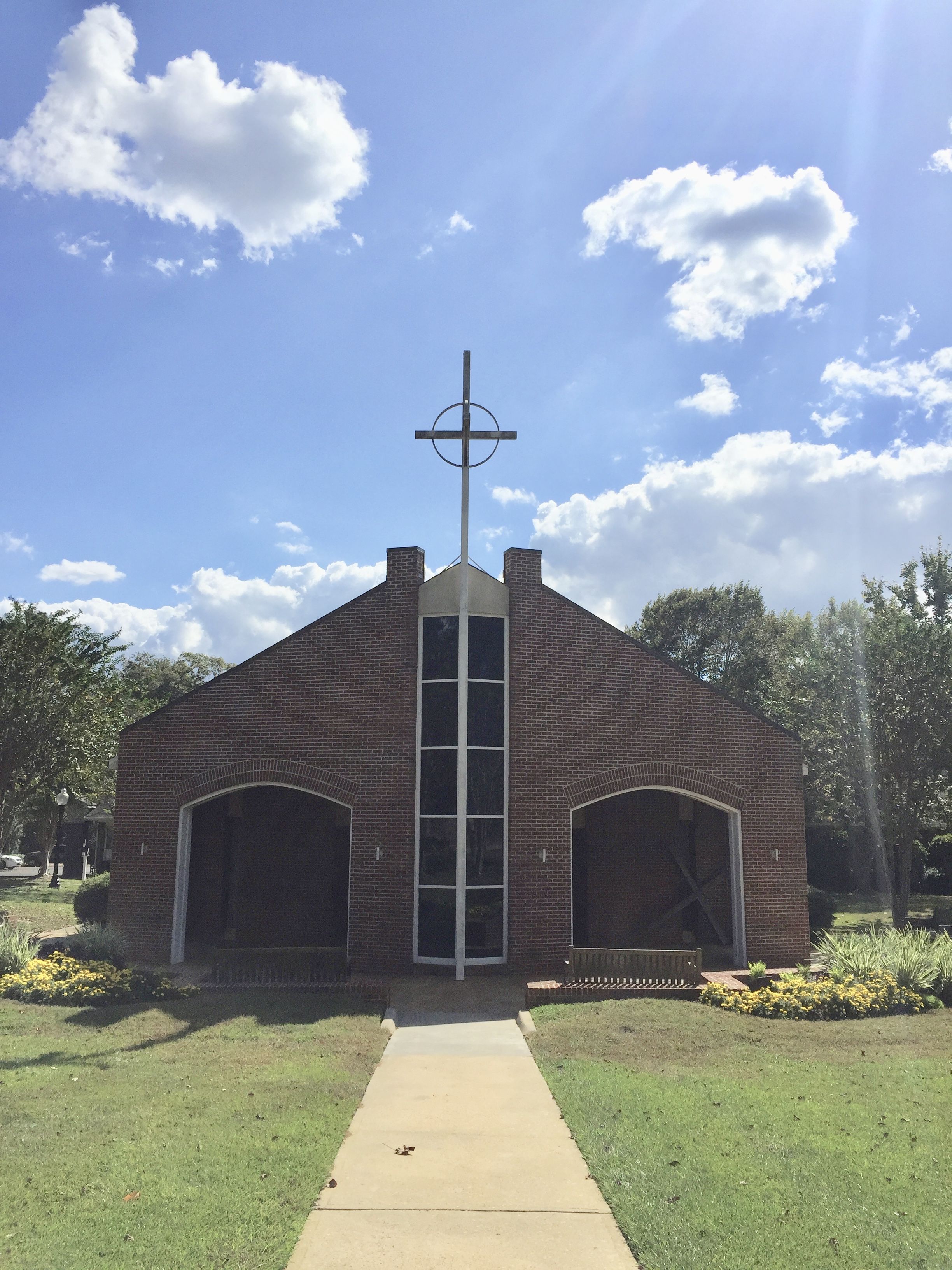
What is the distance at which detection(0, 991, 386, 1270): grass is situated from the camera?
540cm

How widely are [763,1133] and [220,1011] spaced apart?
743 cm

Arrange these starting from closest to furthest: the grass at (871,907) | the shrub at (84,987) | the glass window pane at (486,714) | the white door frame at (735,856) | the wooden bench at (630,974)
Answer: the shrub at (84,987)
the wooden bench at (630,974)
the glass window pane at (486,714)
the white door frame at (735,856)
the grass at (871,907)

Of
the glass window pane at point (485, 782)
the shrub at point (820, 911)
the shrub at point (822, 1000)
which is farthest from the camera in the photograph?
the shrub at point (820, 911)

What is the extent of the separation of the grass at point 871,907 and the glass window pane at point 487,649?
467 inches

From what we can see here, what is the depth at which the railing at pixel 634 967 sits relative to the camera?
44.5ft

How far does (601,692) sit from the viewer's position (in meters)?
16.3

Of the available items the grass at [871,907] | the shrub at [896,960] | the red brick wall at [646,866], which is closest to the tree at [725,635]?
the grass at [871,907]

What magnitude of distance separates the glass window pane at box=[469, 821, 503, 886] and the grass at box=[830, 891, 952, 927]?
35.9 ft

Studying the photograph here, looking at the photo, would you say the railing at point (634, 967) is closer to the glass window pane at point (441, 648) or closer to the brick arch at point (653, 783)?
the brick arch at point (653, 783)

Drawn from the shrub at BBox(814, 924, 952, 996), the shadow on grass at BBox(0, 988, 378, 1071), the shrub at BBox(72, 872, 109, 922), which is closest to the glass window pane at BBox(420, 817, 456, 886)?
the shadow on grass at BBox(0, 988, 378, 1071)

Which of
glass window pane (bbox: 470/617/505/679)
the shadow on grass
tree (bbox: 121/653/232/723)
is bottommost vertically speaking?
the shadow on grass

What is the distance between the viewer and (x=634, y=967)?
13680 millimetres

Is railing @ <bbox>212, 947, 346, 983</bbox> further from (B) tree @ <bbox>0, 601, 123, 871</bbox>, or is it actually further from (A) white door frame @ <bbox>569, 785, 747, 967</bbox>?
(B) tree @ <bbox>0, 601, 123, 871</bbox>

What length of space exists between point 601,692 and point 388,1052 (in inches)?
299
